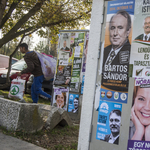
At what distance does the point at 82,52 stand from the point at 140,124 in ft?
11.0

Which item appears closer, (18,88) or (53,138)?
(53,138)

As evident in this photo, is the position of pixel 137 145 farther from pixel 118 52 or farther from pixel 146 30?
pixel 146 30

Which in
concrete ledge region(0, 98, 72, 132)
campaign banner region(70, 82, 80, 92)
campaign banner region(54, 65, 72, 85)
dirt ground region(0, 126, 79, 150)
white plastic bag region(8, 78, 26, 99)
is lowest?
dirt ground region(0, 126, 79, 150)

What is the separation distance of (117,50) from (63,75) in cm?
318

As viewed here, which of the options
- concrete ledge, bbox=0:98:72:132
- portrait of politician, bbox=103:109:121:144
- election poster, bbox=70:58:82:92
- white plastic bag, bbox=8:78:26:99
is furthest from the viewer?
white plastic bag, bbox=8:78:26:99

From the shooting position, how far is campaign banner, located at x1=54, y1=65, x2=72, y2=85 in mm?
5852

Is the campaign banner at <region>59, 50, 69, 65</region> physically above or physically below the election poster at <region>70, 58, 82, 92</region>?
above

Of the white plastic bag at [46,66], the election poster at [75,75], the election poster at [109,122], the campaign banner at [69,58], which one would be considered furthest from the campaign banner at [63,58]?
the election poster at [109,122]

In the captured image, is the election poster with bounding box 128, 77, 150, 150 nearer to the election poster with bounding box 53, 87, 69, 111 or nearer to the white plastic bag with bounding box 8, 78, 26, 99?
the election poster with bounding box 53, 87, 69, 111

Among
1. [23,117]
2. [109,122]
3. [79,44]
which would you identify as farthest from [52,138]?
[79,44]

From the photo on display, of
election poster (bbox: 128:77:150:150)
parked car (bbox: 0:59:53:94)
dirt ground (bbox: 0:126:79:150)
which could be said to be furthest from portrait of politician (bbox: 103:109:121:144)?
parked car (bbox: 0:59:53:94)

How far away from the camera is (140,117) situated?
2697mm

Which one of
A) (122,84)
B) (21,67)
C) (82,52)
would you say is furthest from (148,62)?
(21,67)

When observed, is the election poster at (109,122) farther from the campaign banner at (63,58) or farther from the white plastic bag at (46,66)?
the white plastic bag at (46,66)
